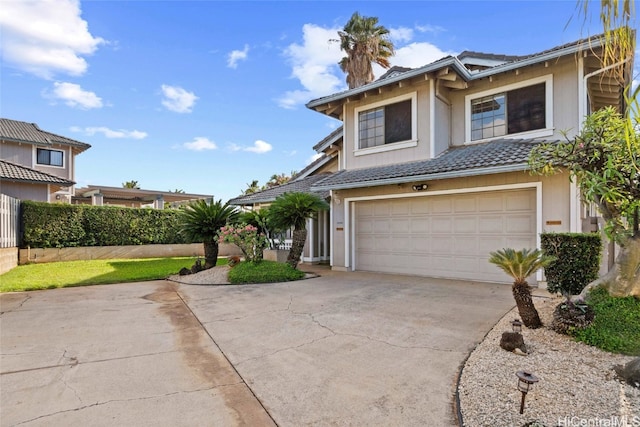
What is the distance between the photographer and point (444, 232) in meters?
9.79

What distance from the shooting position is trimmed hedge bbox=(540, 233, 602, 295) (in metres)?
5.34

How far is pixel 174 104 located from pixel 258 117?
4.61 meters

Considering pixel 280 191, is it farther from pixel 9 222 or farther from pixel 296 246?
pixel 9 222

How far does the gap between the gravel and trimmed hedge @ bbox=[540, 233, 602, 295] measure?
1465 mm

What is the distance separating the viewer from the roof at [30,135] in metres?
21.4

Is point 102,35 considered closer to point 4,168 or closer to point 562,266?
point 4,168

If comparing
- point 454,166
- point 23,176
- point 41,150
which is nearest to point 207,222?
point 454,166

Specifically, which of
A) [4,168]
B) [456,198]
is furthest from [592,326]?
[4,168]

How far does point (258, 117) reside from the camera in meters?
19.8

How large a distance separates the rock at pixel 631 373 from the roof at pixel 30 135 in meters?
28.7

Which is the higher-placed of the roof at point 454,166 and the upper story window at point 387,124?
the upper story window at point 387,124

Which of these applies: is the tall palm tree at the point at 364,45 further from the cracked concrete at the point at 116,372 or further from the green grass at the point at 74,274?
the cracked concrete at the point at 116,372

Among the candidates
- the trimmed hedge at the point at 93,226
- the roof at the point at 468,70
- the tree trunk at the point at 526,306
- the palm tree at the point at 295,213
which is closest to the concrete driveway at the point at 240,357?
the tree trunk at the point at 526,306

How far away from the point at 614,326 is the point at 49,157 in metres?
29.3
